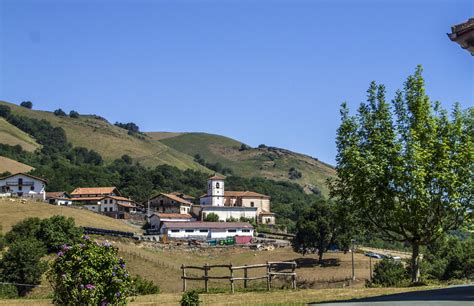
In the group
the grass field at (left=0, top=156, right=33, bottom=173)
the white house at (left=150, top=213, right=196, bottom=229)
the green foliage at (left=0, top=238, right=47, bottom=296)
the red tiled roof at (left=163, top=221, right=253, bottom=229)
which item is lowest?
the green foliage at (left=0, top=238, right=47, bottom=296)

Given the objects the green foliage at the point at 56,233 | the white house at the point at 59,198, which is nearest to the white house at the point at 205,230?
the white house at the point at 59,198

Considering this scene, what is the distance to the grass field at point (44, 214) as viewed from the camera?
337ft

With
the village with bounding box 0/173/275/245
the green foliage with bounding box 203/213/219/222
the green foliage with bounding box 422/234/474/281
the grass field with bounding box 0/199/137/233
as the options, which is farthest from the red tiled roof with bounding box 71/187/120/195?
the green foliage with bounding box 422/234/474/281

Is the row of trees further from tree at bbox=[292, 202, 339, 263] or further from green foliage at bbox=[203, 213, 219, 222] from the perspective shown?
green foliage at bbox=[203, 213, 219, 222]

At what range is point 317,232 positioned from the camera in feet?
348

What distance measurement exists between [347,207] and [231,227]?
330 feet

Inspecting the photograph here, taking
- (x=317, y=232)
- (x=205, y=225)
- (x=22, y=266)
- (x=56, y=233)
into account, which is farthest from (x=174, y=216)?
(x=22, y=266)

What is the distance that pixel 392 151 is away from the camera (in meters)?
30.4

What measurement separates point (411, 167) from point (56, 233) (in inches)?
2556

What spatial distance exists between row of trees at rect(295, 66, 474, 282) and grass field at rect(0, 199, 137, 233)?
74295mm

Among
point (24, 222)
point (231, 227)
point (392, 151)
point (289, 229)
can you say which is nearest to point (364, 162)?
point (392, 151)

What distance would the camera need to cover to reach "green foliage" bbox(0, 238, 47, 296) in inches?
2394

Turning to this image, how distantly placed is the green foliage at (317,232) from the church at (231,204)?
46.3m

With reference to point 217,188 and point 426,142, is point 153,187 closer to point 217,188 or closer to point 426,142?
point 217,188
